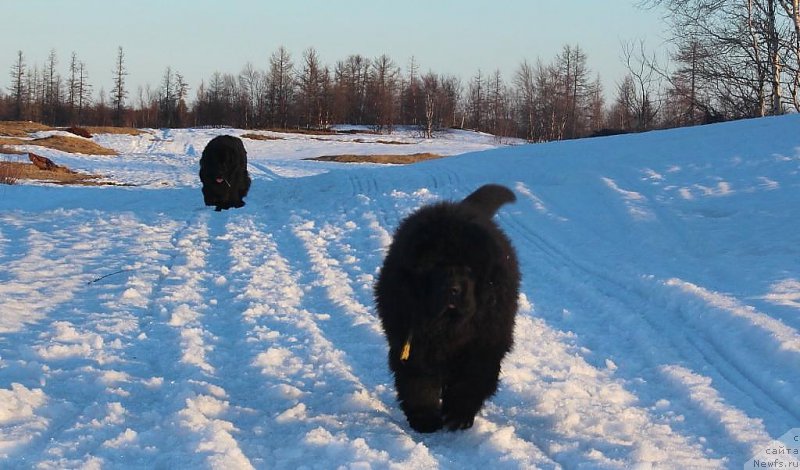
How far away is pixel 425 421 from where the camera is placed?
421cm

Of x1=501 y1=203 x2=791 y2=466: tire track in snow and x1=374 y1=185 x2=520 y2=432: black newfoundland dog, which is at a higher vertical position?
x1=374 y1=185 x2=520 y2=432: black newfoundland dog

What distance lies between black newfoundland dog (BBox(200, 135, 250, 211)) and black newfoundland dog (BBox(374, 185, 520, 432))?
10.4 metres

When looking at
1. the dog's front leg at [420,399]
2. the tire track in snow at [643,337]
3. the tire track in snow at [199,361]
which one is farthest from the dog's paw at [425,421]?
the tire track in snow at [643,337]

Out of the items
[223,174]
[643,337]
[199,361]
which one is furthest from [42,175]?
[643,337]

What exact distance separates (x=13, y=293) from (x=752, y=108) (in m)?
28.3

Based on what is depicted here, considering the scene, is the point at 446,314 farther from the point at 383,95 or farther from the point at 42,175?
the point at 383,95

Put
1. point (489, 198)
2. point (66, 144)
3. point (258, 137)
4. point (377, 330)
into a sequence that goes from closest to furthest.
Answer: point (489, 198) → point (377, 330) → point (66, 144) → point (258, 137)

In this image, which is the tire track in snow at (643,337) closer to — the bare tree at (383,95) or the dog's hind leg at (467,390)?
the dog's hind leg at (467,390)

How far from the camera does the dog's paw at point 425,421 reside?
4.20 metres

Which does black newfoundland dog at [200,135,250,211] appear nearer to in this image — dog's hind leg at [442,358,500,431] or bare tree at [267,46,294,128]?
dog's hind leg at [442,358,500,431]

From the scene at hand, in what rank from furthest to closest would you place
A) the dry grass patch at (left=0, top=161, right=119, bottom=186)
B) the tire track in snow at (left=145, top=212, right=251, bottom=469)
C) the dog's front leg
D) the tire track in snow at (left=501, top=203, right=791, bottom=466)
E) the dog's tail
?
the dry grass patch at (left=0, top=161, right=119, bottom=186)
the dog's tail
the tire track in snow at (left=501, top=203, right=791, bottom=466)
the dog's front leg
the tire track in snow at (left=145, top=212, right=251, bottom=469)

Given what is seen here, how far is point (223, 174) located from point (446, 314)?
1101 centimetres

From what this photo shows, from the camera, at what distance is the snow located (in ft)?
12.7

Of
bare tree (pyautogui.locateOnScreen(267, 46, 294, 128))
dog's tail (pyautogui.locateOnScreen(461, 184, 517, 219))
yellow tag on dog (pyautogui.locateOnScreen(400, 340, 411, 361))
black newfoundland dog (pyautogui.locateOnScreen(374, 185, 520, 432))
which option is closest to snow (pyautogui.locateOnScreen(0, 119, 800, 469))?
black newfoundland dog (pyautogui.locateOnScreen(374, 185, 520, 432))
